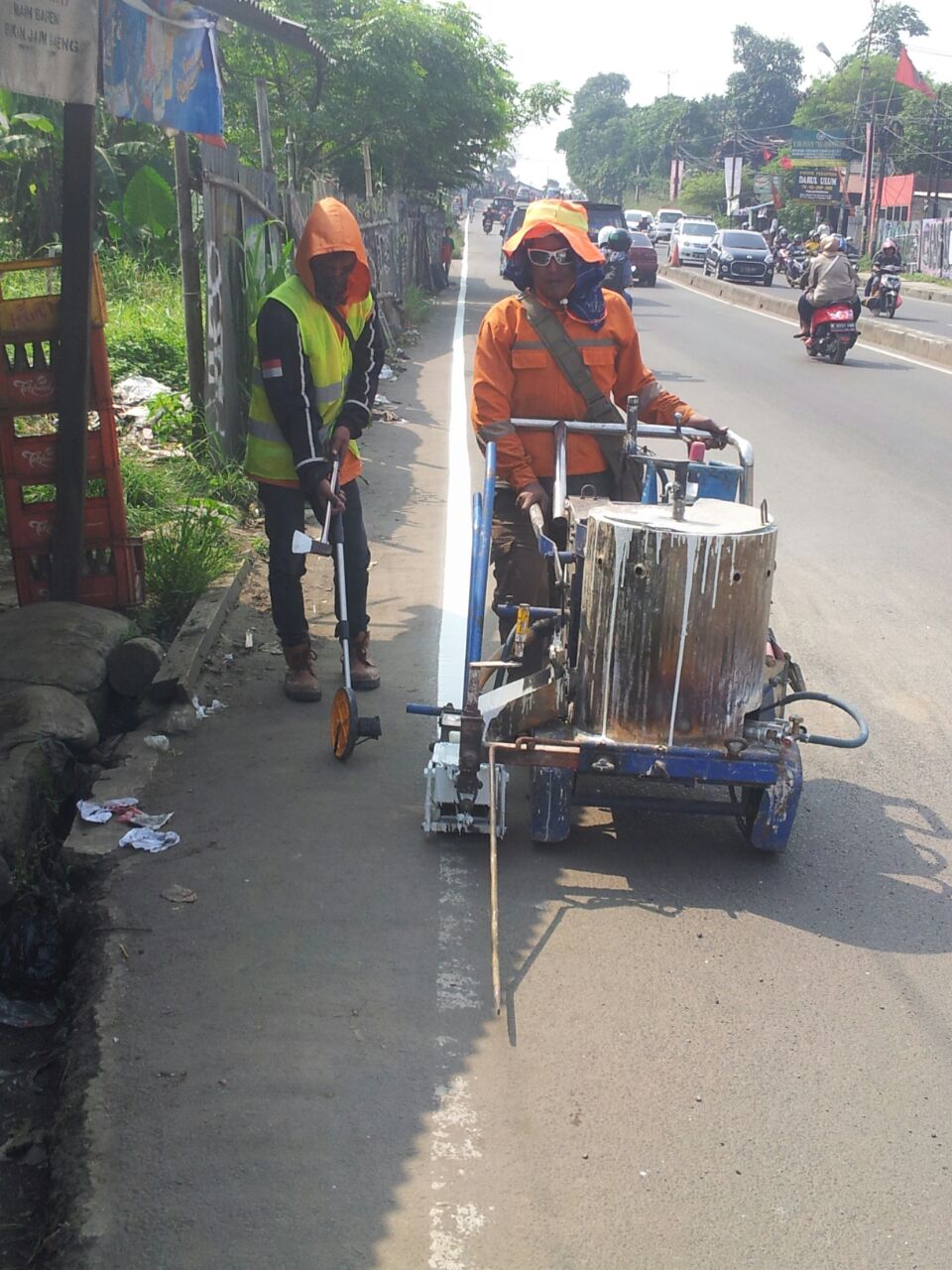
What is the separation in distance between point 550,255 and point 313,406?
1118 mm

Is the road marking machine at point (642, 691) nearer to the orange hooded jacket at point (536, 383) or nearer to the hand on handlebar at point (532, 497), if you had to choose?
the hand on handlebar at point (532, 497)

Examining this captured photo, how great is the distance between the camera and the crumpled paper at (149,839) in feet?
14.1

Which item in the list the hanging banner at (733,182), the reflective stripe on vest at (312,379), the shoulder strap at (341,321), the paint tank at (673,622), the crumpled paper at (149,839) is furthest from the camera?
the hanging banner at (733,182)

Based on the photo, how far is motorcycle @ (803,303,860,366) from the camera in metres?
18.8

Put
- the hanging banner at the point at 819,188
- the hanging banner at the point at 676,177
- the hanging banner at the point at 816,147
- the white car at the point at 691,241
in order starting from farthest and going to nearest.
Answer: the hanging banner at the point at 676,177 → the hanging banner at the point at 816,147 → the hanging banner at the point at 819,188 → the white car at the point at 691,241

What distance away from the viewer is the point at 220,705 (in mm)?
5590

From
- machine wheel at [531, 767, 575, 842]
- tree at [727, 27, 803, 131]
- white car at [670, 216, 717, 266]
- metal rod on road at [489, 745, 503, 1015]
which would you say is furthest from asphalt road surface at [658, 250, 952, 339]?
tree at [727, 27, 803, 131]

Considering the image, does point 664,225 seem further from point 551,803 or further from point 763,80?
point 551,803

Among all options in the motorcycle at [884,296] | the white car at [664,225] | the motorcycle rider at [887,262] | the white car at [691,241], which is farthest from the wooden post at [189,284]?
the white car at [664,225]

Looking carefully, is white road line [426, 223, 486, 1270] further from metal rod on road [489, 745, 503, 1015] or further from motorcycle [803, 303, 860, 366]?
motorcycle [803, 303, 860, 366]

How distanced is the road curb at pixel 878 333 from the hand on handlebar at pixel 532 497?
16785mm

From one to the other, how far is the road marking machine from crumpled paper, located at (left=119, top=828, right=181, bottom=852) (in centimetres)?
84

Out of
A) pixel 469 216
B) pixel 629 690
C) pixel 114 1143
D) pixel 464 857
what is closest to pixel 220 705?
pixel 464 857

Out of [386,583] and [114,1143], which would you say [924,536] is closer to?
[386,583]
